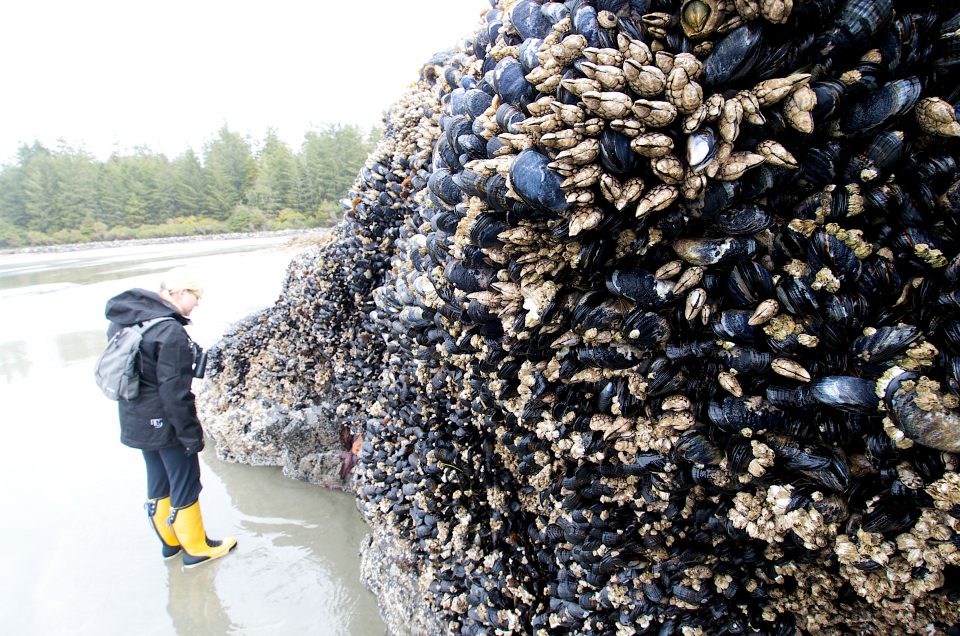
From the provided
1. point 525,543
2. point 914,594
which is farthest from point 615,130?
point 525,543

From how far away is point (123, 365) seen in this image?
3.23 metres

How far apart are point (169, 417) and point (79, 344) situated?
8.78 m

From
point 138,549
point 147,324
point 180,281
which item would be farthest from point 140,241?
point 147,324

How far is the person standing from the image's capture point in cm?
331

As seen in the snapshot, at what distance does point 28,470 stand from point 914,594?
667cm

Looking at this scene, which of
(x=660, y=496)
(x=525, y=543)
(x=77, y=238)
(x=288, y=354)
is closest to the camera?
(x=660, y=496)

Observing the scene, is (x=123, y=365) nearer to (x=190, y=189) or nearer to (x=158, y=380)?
(x=158, y=380)

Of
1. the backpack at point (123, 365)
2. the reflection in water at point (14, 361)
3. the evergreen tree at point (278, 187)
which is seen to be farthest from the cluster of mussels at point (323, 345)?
the evergreen tree at point (278, 187)

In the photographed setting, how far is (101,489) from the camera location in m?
4.51

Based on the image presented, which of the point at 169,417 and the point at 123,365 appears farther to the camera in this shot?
the point at 169,417

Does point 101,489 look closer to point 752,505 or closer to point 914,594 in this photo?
point 752,505

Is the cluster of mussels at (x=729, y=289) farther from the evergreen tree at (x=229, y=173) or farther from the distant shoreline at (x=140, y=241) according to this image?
the evergreen tree at (x=229, y=173)

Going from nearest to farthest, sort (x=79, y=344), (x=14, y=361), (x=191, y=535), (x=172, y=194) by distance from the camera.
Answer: (x=191, y=535) < (x=14, y=361) < (x=79, y=344) < (x=172, y=194)

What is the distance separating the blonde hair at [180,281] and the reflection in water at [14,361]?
275 inches
